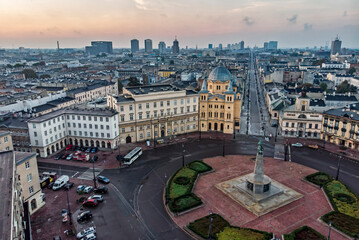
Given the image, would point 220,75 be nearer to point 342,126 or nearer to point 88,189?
point 342,126

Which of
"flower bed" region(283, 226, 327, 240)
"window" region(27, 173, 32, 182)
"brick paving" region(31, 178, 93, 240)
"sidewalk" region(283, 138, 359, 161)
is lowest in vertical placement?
"brick paving" region(31, 178, 93, 240)

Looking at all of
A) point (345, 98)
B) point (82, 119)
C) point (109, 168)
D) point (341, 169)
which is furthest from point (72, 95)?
point (345, 98)

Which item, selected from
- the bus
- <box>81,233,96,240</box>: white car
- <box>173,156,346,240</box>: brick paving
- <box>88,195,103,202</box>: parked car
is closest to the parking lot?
<box>88,195,103,202</box>: parked car

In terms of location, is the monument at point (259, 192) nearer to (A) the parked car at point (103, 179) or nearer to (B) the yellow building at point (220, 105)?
Result: (A) the parked car at point (103, 179)

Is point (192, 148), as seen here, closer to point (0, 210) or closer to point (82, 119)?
point (82, 119)

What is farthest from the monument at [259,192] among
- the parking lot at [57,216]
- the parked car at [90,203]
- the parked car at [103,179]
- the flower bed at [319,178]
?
the parking lot at [57,216]

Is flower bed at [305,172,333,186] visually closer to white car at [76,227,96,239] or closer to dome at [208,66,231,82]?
white car at [76,227,96,239]

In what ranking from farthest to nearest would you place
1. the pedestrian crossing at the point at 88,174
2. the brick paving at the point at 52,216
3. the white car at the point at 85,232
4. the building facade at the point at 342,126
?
the building facade at the point at 342,126
the pedestrian crossing at the point at 88,174
the brick paving at the point at 52,216
the white car at the point at 85,232
